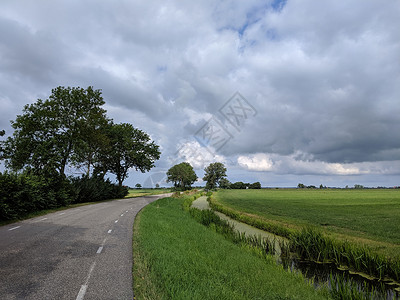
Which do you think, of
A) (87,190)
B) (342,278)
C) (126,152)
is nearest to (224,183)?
(126,152)

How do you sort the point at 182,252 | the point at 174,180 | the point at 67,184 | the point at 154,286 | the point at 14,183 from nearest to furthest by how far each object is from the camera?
the point at 154,286
the point at 182,252
the point at 14,183
the point at 67,184
the point at 174,180

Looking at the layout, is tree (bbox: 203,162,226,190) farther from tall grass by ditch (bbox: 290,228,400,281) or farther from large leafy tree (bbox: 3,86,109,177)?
tall grass by ditch (bbox: 290,228,400,281)

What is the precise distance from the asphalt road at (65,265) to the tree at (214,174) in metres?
177

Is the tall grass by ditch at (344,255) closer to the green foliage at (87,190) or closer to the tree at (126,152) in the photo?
the green foliage at (87,190)

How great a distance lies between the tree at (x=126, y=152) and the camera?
2109 inches

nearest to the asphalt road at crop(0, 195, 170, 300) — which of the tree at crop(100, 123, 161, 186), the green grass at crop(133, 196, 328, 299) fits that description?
the green grass at crop(133, 196, 328, 299)

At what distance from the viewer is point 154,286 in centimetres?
606

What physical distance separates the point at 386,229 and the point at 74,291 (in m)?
21.8

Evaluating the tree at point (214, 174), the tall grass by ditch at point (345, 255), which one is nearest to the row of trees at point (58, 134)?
the tall grass by ditch at point (345, 255)

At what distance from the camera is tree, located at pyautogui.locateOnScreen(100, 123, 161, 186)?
53.6 m

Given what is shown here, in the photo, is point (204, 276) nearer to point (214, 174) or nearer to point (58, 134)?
point (58, 134)

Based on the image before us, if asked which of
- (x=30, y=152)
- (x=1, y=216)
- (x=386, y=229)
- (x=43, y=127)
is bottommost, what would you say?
(x=386, y=229)

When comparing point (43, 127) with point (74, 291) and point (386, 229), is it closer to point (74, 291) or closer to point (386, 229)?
point (74, 291)

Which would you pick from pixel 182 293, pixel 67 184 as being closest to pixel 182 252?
pixel 182 293
